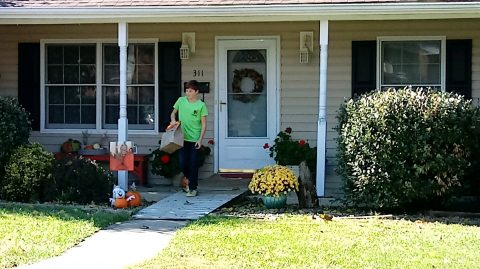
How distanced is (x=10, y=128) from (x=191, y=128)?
8.54ft

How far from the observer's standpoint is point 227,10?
1088 cm

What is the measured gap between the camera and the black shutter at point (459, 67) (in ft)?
40.3

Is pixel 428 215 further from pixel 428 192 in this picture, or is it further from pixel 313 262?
pixel 313 262

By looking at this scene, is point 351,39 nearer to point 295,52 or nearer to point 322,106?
point 295,52

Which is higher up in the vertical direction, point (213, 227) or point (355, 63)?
point (355, 63)

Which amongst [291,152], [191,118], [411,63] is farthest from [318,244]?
[411,63]

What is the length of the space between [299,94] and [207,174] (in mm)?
2082

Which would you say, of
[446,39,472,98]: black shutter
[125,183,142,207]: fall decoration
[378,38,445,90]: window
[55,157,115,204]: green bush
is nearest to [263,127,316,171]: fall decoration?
[378,38,445,90]: window

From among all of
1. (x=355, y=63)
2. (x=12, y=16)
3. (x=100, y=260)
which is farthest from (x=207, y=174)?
(x=100, y=260)

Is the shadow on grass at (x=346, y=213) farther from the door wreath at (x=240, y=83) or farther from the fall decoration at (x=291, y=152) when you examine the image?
the door wreath at (x=240, y=83)

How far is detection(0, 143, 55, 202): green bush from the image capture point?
10.5 meters

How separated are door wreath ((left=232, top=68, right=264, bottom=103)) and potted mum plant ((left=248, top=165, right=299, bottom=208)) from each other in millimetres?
2845

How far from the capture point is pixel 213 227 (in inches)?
334

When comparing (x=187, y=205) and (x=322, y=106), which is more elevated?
(x=322, y=106)
